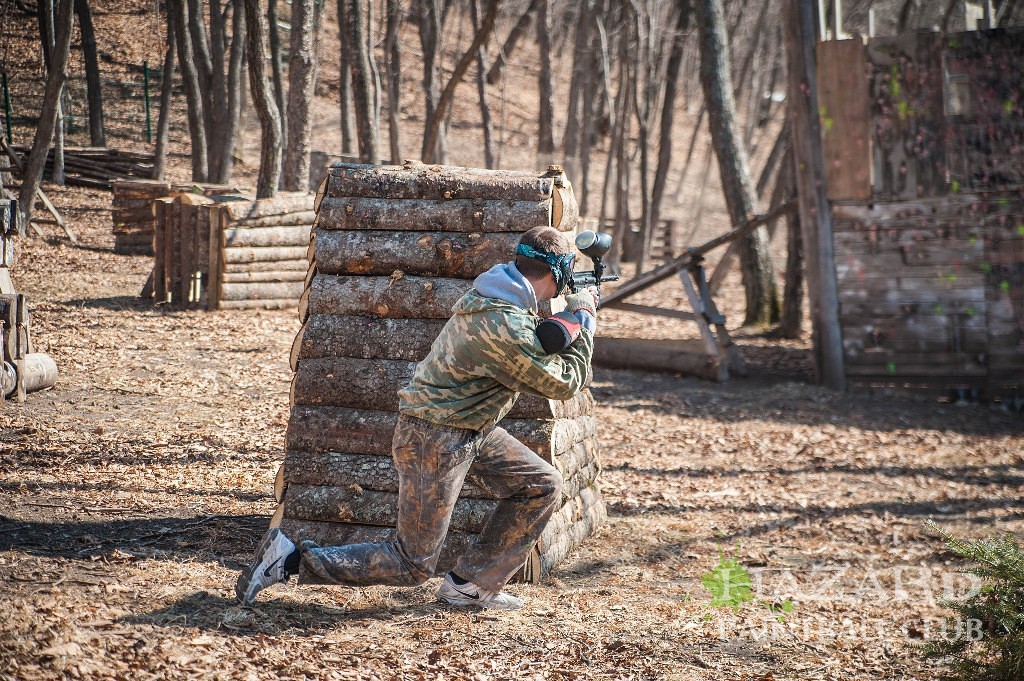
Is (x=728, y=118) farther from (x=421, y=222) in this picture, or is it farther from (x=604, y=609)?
(x=604, y=609)

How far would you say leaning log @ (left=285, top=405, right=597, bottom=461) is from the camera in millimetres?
5734

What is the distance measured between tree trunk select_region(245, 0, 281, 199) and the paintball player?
10081 millimetres

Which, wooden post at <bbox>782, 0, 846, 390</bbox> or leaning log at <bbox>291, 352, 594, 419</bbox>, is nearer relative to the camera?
leaning log at <bbox>291, 352, 594, 419</bbox>

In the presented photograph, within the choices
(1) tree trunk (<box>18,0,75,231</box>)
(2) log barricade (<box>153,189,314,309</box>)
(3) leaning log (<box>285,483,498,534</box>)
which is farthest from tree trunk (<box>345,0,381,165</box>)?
(3) leaning log (<box>285,483,498,534</box>)

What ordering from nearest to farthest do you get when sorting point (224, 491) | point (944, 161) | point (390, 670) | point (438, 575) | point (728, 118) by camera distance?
point (390, 670) → point (438, 575) → point (224, 491) → point (944, 161) → point (728, 118)

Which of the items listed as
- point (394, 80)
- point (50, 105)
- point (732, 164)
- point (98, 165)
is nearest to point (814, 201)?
point (732, 164)

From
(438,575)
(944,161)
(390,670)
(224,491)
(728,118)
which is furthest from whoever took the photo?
(728,118)

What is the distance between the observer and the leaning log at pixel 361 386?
5762 mm

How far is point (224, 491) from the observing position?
691 cm

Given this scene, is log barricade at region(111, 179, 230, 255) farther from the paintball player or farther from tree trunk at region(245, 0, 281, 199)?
the paintball player

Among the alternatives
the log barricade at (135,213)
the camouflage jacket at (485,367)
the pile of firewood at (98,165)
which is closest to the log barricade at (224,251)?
the log barricade at (135,213)

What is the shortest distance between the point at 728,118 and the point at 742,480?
786cm

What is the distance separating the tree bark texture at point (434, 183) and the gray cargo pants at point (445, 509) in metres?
1.65

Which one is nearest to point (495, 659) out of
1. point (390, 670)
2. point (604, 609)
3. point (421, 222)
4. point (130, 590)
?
point (390, 670)
